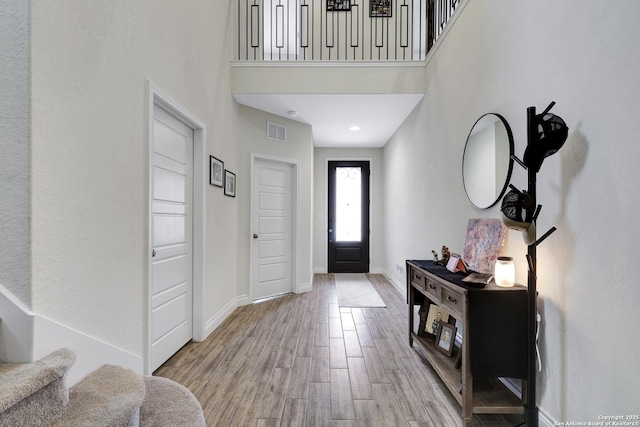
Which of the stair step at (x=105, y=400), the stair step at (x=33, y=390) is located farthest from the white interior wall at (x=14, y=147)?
the stair step at (x=105, y=400)

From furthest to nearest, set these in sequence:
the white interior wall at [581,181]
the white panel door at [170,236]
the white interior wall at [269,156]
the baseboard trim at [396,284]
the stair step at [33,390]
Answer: the baseboard trim at [396,284], the white interior wall at [269,156], the white panel door at [170,236], the white interior wall at [581,181], the stair step at [33,390]

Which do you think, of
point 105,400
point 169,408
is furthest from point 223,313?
point 105,400

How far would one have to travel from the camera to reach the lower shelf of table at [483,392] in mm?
1582

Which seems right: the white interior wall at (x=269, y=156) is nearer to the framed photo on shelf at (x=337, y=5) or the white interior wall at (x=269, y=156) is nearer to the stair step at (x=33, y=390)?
the framed photo on shelf at (x=337, y=5)

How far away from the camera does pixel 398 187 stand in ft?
15.2

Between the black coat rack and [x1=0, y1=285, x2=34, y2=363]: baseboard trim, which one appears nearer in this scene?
[x1=0, y1=285, x2=34, y2=363]: baseboard trim

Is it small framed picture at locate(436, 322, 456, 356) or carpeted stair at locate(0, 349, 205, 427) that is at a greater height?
carpeted stair at locate(0, 349, 205, 427)

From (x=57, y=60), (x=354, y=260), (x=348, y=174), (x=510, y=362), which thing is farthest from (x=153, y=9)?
(x=354, y=260)

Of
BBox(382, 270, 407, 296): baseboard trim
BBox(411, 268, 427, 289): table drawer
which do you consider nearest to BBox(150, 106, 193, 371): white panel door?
BBox(411, 268, 427, 289): table drawer

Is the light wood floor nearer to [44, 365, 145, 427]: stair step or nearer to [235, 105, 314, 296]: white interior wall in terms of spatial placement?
[44, 365, 145, 427]: stair step

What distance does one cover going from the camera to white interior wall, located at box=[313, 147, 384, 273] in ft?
19.0

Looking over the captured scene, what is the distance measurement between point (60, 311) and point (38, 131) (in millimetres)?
753

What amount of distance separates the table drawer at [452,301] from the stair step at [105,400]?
1.65m

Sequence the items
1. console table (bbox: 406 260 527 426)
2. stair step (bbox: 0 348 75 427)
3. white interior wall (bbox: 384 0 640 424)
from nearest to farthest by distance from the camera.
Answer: stair step (bbox: 0 348 75 427), white interior wall (bbox: 384 0 640 424), console table (bbox: 406 260 527 426)
